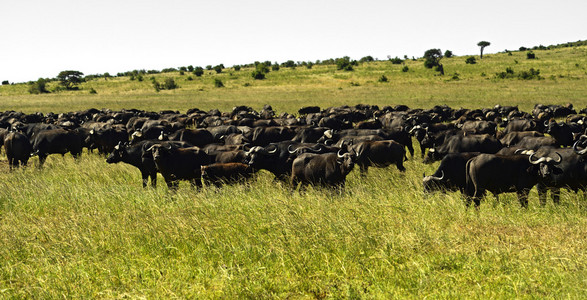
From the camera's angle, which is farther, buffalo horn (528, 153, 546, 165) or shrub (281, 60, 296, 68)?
shrub (281, 60, 296, 68)

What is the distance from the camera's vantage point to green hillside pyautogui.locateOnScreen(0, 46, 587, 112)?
171 ft

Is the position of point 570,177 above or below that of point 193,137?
below

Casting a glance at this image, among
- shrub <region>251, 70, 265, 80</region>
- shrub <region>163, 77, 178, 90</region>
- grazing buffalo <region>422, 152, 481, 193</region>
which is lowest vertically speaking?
grazing buffalo <region>422, 152, 481, 193</region>

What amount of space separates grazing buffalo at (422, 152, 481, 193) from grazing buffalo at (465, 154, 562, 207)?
60cm

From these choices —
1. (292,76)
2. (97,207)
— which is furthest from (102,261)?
(292,76)

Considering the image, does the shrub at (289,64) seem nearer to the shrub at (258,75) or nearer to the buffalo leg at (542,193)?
the shrub at (258,75)

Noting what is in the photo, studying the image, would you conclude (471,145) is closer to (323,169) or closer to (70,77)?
(323,169)

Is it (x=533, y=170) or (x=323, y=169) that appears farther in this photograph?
(x=323, y=169)

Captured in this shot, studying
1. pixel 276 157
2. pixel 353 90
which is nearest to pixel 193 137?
pixel 276 157

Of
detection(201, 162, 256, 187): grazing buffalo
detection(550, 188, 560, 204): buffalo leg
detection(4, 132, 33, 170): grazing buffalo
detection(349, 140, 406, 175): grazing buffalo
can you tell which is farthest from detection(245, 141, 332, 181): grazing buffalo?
detection(4, 132, 33, 170): grazing buffalo

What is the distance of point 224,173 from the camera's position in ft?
37.4

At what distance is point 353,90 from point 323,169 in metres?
59.4

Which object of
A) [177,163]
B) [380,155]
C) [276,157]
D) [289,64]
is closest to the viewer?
[177,163]

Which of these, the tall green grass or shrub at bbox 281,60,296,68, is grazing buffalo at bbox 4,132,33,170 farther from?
shrub at bbox 281,60,296,68
